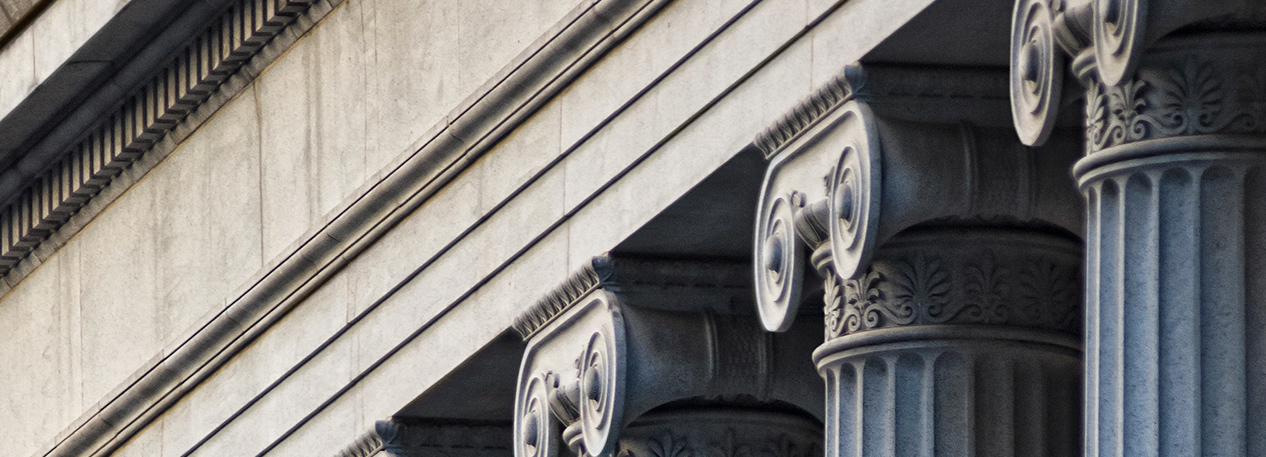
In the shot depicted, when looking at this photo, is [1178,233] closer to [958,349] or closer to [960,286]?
[958,349]

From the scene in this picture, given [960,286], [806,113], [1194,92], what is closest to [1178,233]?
[1194,92]

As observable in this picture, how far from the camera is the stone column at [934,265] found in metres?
9.59

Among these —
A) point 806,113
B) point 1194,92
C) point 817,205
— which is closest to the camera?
point 1194,92

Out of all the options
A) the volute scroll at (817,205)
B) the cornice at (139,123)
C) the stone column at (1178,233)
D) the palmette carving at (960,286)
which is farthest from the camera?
the cornice at (139,123)

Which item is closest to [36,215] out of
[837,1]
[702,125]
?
[702,125]

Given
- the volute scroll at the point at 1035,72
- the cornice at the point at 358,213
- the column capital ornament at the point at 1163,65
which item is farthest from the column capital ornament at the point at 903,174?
the cornice at the point at 358,213

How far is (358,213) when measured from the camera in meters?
13.3

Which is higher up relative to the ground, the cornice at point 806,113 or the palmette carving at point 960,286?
the cornice at point 806,113

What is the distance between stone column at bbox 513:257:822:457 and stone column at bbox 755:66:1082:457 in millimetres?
1237

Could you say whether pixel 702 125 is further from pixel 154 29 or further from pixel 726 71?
pixel 154 29

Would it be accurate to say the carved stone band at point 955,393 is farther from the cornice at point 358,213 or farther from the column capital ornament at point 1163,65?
the cornice at point 358,213

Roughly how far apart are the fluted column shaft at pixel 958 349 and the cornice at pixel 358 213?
176cm

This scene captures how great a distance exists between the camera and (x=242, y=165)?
48.0ft

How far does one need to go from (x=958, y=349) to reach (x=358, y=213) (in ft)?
14.6
